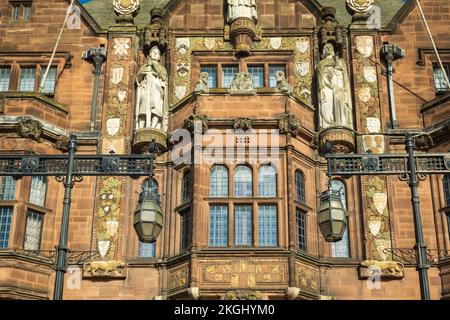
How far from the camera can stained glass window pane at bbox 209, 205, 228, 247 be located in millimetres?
19875

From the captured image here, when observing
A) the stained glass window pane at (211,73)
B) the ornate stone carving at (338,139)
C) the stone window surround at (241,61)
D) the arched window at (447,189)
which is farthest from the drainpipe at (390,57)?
the stained glass window pane at (211,73)

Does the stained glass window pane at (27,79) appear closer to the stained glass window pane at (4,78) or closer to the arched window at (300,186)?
the stained glass window pane at (4,78)

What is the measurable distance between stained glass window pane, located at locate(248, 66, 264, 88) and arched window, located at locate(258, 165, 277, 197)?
404 cm

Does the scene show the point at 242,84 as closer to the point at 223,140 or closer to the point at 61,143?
the point at 223,140

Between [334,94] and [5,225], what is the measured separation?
1065 centimetres

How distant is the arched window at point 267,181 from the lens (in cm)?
2053

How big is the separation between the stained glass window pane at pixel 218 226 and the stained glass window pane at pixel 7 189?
5.86 meters

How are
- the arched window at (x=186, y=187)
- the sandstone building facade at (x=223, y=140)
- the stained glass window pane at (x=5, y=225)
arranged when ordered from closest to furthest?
the sandstone building facade at (x=223, y=140), the stained glass window pane at (x=5, y=225), the arched window at (x=186, y=187)

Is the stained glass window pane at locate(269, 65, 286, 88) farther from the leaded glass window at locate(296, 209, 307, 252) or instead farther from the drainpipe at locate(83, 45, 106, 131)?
the drainpipe at locate(83, 45, 106, 131)

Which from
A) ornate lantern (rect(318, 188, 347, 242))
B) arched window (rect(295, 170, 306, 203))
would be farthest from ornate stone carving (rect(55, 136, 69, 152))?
ornate lantern (rect(318, 188, 347, 242))

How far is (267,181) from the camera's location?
20.7 metres
